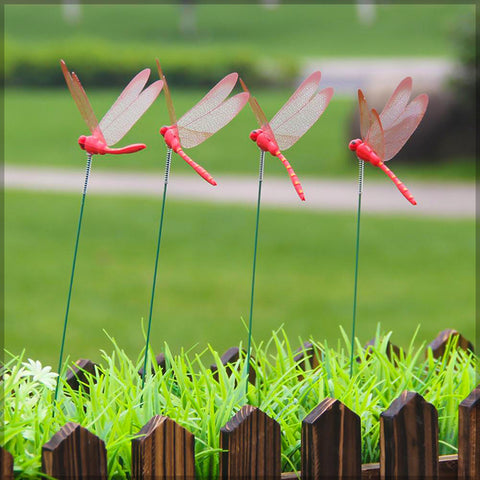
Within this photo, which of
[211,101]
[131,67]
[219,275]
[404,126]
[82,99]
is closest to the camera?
[82,99]

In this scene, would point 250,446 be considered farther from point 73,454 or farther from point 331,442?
point 73,454

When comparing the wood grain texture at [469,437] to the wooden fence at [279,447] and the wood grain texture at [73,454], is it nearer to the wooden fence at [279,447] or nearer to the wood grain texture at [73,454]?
the wooden fence at [279,447]

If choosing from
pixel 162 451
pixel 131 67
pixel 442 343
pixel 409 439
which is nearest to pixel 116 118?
pixel 162 451

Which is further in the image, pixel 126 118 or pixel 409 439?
pixel 126 118

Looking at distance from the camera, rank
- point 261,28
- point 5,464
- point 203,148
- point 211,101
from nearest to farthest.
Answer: point 5,464 < point 211,101 < point 203,148 < point 261,28

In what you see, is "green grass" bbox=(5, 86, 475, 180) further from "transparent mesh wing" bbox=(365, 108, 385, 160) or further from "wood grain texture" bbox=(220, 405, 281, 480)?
→ "wood grain texture" bbox=(220, 405, 281, 480)

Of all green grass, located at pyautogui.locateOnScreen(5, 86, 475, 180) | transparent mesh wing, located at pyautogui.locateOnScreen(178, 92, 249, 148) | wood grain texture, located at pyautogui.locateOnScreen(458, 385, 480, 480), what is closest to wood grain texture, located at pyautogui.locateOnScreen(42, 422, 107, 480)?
transparent mesh wing, located at pyautogui.locateOnScreen(178, 92, 249, 148)
